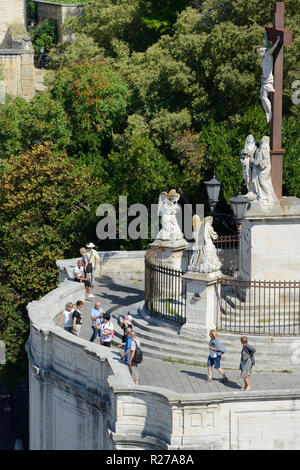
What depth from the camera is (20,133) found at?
45.8 metres

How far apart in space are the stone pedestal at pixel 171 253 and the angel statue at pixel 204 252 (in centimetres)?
506

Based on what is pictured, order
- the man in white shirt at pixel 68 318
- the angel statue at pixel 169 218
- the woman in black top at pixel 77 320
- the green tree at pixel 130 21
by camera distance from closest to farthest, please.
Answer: the woman in black top at pixel 77 320
the man in white shirt at pixel 68 318
the angel statue at pixel 169 218
the green tree at pixel 130 21

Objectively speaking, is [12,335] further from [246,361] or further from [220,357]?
[246,361]

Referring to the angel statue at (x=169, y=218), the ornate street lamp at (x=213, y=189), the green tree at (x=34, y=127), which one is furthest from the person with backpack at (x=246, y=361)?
the green tree at (x=34, y=127)

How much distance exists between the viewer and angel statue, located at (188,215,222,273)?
87.3 ft

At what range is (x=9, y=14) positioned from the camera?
71625mm

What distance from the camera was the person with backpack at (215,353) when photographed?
24.5 m

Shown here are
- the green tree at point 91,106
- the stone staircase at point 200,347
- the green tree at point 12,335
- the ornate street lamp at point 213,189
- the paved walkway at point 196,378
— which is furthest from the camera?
the green tree at point 91,106

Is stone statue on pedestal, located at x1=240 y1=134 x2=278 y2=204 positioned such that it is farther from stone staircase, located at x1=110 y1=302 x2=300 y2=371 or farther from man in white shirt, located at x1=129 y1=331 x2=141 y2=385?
man in white shirt, located at x1=129 y1=331 x2=141 y2=385

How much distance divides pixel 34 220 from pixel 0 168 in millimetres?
3940

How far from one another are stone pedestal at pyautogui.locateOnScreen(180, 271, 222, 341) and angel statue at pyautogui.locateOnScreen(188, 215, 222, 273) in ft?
0.48

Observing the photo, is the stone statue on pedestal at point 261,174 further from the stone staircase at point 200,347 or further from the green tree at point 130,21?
the green tree at point 130,21

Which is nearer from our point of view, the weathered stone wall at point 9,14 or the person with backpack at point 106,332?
the person with backpack at point 106,332

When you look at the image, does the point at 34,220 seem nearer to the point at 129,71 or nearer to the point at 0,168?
the point at 0,168
